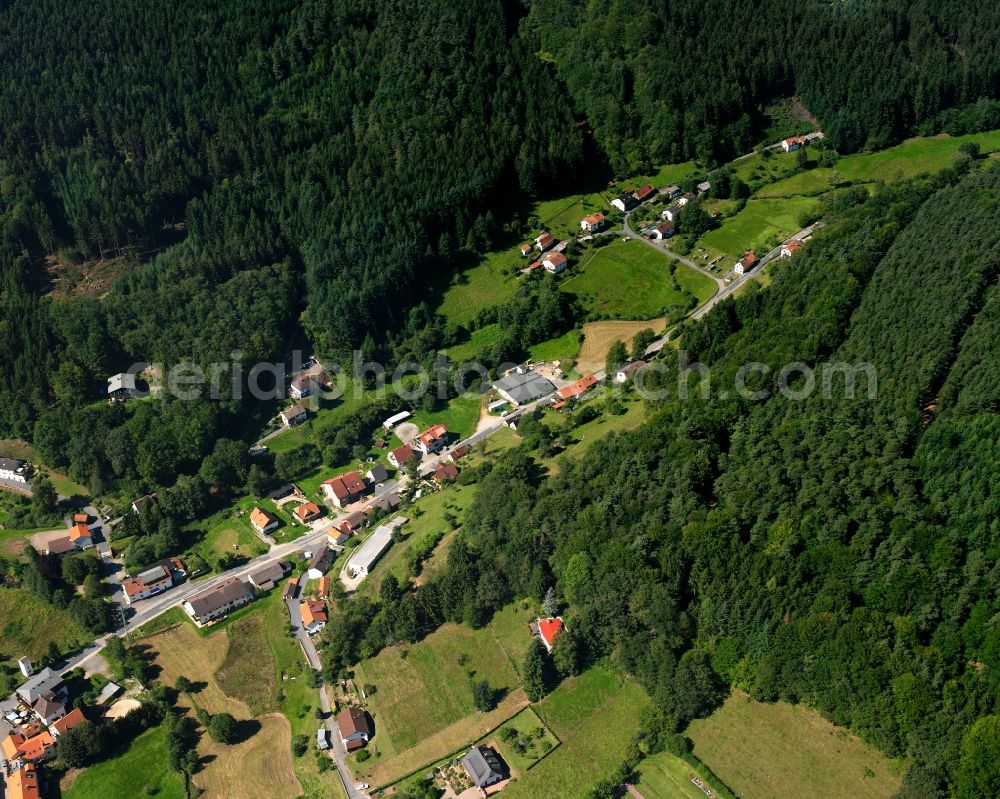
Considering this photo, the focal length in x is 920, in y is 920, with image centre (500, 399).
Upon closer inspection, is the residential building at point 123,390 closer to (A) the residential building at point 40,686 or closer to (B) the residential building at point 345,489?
(B) the residential building at point 345,489

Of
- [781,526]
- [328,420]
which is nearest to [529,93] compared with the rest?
[328,420]

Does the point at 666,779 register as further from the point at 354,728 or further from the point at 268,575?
the point at 268,575

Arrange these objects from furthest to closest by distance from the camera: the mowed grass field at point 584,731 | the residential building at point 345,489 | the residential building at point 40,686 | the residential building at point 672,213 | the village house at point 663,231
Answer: the residential building at point 672,213, the village house at point 663,231, the residential building at point 345,489, the residential building at point 40,686, the mowed grass field at point 584,731

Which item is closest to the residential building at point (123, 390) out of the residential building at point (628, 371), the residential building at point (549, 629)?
the residential building at point (628, 371)

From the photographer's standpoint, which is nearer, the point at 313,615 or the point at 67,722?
the point at 67,722

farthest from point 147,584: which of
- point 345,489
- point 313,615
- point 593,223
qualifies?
point 593,223

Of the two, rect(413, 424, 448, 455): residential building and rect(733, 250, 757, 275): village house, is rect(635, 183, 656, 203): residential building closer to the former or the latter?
rect(733, 250, 757, 275): village house
